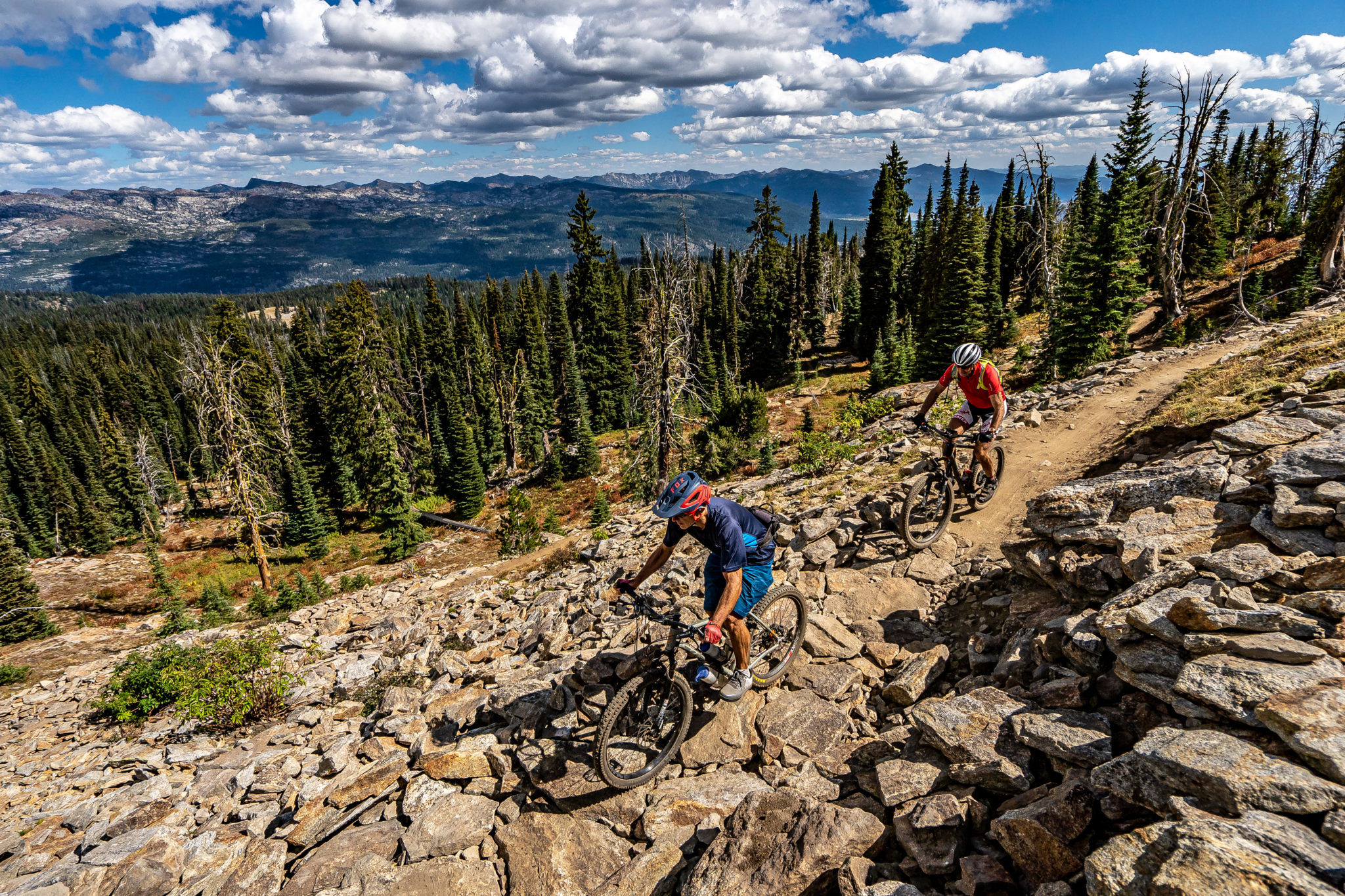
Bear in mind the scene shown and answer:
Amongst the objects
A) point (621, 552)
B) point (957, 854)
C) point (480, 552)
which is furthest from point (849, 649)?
point (480, 552)

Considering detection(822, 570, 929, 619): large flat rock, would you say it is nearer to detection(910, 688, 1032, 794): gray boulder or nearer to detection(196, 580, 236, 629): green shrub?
detection(910, 688, 1032, 794): gray boulder

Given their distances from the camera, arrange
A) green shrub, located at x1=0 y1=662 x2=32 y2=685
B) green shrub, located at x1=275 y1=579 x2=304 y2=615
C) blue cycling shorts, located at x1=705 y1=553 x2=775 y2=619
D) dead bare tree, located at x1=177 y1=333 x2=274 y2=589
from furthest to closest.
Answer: dead bare tree, located at x1=177 y1=333 x2=274 y2=589 < green shrub, located at x1=275 y1=579 x2=304 y2=615 < green shrub, located at x1=0 y1=662 x2=32 y2=685 < blue cycling shorts, located at x1=705 y1=553 x2=775 y2=619

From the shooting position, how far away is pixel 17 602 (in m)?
31.0

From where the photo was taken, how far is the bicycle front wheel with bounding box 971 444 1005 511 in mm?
10617

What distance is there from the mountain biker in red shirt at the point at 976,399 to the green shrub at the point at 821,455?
6.89m

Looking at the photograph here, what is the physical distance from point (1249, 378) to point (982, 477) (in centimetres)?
778

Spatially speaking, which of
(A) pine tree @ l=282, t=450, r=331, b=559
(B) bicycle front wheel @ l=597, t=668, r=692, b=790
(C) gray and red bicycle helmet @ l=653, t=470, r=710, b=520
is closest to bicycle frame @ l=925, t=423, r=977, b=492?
(C) gray and red bicycle helmet @ l=653, t=470, r=710, b=520

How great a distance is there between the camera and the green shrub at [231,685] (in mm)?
10500

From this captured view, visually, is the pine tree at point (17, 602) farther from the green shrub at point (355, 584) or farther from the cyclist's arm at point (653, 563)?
the cyclist's arm at point (653, 563)

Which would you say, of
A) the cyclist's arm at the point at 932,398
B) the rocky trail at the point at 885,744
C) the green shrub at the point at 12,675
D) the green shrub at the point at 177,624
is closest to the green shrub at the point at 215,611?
the green shrub at the point at 177,624

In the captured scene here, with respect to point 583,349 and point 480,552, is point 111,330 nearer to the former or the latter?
point 583,349

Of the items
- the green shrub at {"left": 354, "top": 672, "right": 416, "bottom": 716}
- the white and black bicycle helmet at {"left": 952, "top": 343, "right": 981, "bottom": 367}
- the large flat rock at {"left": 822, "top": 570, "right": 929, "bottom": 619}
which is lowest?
the green shrub at {"left": 354, "top": 672, "right": 416, "bottom": 716}

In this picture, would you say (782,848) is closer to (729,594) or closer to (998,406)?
(729,594)

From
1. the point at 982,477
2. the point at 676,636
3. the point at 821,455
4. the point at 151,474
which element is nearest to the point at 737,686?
the point at 676,636
